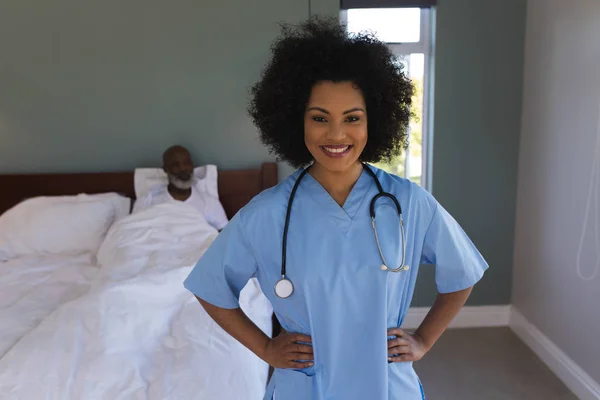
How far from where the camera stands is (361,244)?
975 mm

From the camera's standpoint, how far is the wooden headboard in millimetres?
3000

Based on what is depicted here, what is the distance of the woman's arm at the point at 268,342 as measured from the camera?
986 millimetres

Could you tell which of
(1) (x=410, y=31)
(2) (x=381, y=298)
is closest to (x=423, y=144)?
(1) (x=410, y=31)

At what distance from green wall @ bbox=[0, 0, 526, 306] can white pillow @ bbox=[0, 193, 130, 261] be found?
0.28m

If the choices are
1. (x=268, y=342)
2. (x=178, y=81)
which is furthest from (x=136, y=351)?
(x=178, y=81)

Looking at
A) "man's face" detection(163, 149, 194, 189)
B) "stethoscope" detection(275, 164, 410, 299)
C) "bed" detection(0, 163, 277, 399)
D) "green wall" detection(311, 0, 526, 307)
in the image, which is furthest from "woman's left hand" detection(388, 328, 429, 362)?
"green wall" detection(311, 0, 526, 307)

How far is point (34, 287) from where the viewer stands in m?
2.28

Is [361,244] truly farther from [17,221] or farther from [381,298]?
[17,221]

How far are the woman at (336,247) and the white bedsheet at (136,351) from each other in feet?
1.55

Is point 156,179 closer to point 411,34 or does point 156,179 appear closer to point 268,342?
point 411,34

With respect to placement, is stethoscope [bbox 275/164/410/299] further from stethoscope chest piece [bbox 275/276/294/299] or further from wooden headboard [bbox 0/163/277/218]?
wooden headboard [bbox 0/163/277/218]

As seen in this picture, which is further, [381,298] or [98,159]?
[98,159]

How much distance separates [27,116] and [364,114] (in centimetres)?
263

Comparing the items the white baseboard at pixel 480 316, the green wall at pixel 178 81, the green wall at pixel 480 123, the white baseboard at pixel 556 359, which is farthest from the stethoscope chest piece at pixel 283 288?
the white baseboard at pixel 480 316
